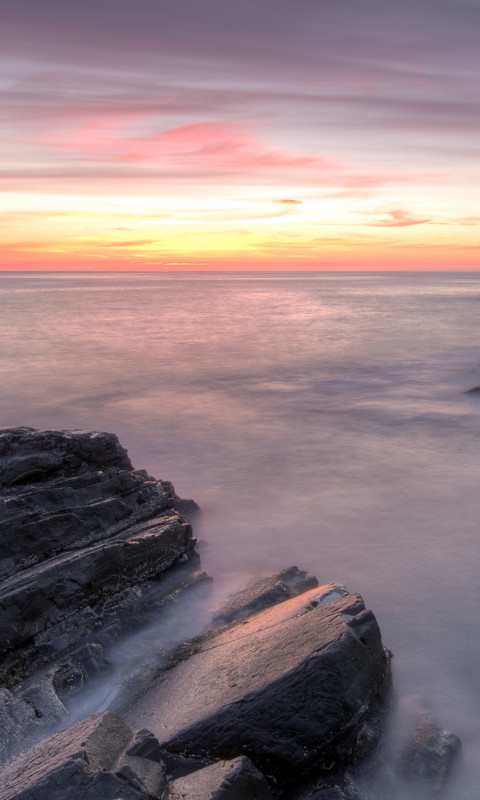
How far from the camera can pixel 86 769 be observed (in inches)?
153

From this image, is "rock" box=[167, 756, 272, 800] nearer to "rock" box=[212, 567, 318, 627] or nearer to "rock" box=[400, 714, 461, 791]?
"rock" box=[400, 714, 461, 791]

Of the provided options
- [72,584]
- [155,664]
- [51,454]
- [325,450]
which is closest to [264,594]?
[155,664]

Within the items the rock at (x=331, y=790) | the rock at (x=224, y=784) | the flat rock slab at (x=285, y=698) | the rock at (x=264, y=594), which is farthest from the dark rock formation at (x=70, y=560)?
the rock at (x=331, y=790)

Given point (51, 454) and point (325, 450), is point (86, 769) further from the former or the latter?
point (325, 450)

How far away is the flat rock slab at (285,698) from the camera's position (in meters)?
4.54

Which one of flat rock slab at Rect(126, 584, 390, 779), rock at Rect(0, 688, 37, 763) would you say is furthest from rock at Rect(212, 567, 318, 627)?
rock at Rect(0, 688, 37, 763)

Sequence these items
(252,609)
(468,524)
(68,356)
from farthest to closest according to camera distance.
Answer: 1. (68,356)
2. (468,524)
3. (252,609)

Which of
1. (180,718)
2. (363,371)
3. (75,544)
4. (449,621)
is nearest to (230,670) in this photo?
(180,718)

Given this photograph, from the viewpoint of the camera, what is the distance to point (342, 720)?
4617 mm

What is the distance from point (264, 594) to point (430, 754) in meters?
2.45

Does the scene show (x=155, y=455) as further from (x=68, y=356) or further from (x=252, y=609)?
(x=68, y=356)

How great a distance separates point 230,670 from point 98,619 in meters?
1.65

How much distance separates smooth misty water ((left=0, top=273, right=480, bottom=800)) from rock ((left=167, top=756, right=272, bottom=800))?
1.30 meters

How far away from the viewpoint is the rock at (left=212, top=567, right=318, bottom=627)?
6.60m
